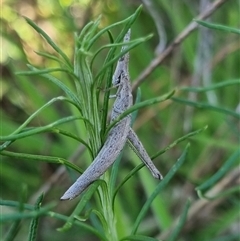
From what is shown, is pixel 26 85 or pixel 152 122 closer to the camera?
pixel 26 85

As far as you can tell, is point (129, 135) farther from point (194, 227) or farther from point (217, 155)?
point (217, 155)

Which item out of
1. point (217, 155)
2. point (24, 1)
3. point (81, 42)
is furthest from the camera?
point (24, 1)

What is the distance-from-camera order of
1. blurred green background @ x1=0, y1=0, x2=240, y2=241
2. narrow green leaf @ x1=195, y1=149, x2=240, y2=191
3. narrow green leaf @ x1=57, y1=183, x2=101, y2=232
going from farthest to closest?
blurred green background @ x1=0, y1=0, x2=240, y2=241 → narrow green leaf @ x1=195, y1=149, x2=240, y2=191 → narrow green leaf @ x1=57, y1=183, x2=101, y2=232

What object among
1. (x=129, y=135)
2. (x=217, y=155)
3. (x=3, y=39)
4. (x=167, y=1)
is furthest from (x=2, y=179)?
(x=129, y=135)

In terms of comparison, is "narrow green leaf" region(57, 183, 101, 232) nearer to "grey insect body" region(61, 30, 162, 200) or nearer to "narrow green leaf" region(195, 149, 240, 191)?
"grey insect body" region(61, 30, 162, 200)

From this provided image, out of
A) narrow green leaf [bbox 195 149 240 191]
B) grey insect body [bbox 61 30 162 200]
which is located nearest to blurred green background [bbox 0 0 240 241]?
narrow green leaf [bbox 195 149 240 191]

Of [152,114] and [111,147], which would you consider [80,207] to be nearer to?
[111,147]

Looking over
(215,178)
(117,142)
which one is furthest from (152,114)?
(117,142)

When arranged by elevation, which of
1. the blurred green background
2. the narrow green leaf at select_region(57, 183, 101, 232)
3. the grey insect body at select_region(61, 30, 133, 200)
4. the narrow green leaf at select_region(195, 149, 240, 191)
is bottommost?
the narrow green leaf at select_region(57, 183, 101, 232)

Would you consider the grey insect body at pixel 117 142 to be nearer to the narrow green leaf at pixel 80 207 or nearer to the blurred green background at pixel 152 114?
the narrow green leaf at pixel 80 207
